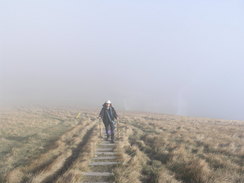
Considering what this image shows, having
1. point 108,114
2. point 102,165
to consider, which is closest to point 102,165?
point 102,165

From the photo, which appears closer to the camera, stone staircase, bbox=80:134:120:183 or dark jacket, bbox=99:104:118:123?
stone staircase, bbox=80:134:120:183

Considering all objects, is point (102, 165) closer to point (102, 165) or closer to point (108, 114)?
point (102, 165)

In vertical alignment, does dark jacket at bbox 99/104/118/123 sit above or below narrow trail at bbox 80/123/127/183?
above

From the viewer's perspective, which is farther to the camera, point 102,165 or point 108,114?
point 108,114

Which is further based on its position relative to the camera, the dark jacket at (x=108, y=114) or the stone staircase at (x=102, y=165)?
the dark jacket at (x=108, y=114)

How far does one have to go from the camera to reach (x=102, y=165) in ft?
25.2

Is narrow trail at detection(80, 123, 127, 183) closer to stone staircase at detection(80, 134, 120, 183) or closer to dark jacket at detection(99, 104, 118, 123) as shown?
stone staircase at detection(80, 134, 120, 183)

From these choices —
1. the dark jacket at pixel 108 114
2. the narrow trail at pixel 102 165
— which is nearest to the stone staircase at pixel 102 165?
the narrow trail at pixel 102 165

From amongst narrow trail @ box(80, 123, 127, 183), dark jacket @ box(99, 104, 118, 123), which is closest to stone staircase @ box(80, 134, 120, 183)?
narrow trail @ box(80, 123, 127, 183)

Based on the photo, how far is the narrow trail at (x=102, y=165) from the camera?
636 centimetres

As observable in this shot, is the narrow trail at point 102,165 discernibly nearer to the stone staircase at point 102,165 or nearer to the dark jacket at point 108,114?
the stone staircase at point 102,165

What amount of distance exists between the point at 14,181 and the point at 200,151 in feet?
30.6

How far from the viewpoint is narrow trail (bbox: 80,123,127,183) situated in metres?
6.36

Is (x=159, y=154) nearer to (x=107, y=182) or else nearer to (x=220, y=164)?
(x=220, y=164)
